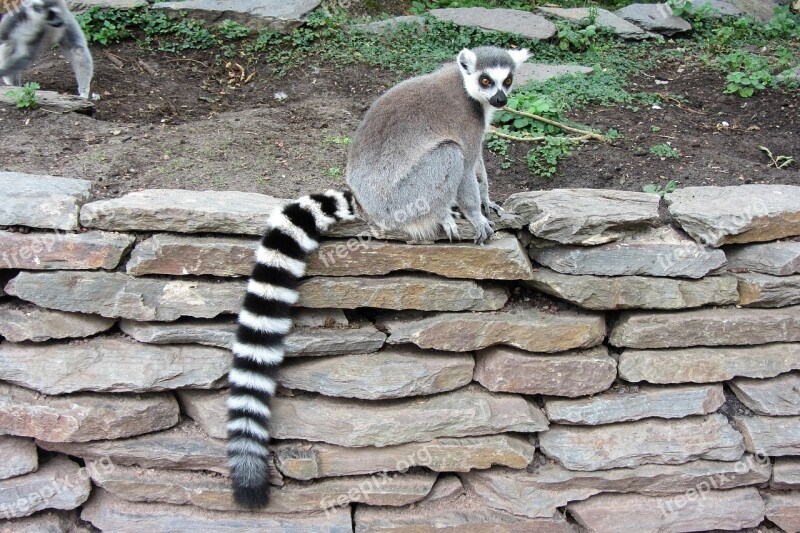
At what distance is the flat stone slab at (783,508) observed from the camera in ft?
14.2

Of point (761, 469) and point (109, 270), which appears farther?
point (761, 469)

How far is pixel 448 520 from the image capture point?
4113mm

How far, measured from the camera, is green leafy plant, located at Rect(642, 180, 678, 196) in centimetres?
456

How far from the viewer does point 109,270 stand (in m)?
3.79

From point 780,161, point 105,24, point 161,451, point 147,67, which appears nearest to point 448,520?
point 161,451

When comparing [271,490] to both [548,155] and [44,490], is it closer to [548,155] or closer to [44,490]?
[44,490]

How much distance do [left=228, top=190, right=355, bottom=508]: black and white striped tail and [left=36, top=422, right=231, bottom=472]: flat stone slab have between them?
0.73 ft

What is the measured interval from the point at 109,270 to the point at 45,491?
1349mm

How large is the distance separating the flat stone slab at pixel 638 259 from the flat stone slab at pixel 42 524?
3164mm

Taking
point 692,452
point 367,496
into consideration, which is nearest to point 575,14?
point 692,452

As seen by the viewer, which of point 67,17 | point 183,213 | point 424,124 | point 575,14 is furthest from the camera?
point 575,14

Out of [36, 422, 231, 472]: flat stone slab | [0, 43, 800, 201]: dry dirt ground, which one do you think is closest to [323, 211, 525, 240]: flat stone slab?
[0, 43, 800, 201]: dry dirt ground

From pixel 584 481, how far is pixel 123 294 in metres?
2.76

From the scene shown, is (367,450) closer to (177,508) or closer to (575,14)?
(177,508)
